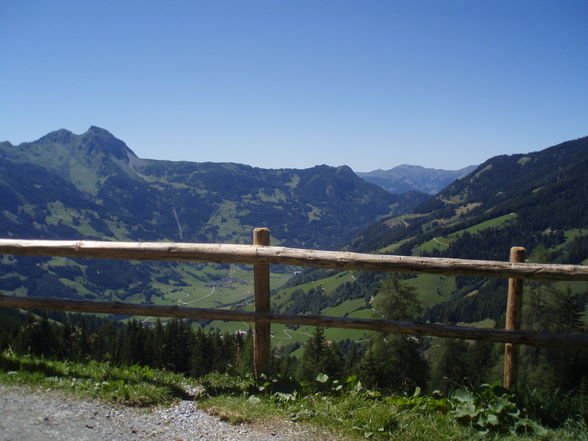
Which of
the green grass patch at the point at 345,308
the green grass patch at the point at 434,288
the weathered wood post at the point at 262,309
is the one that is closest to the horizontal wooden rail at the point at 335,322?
the weathered wood post at the point at 262,309

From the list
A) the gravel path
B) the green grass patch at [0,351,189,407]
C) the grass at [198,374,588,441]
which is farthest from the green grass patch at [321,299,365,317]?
the gravel path

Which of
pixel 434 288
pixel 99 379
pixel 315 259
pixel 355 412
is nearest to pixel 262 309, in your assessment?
pixel 315 259

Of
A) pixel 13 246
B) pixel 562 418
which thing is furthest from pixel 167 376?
pixel 562 418

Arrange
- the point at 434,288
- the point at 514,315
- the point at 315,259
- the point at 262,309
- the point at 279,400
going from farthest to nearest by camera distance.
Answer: the point at 434,288 → the point at 262,309 → the point at 514,315 → the point at 315,259 → the point at 279,400

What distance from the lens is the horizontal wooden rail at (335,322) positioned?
19.6ft

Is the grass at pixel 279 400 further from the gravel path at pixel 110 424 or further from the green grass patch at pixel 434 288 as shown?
the green grass patch at pixel 434 288

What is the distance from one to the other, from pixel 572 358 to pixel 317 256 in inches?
306

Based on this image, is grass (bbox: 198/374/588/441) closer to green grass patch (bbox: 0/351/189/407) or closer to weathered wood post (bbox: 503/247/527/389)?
green grass patch (bbox: 0/351/189/407)

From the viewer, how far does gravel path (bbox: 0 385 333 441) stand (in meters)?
4.73

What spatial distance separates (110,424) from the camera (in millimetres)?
4992

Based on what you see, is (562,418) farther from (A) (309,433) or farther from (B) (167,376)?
(B) (167,376)

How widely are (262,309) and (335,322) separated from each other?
1211 millimetres

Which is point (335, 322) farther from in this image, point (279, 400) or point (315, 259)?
point (279, 400)

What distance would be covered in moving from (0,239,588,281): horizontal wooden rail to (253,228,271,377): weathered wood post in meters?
0.27
